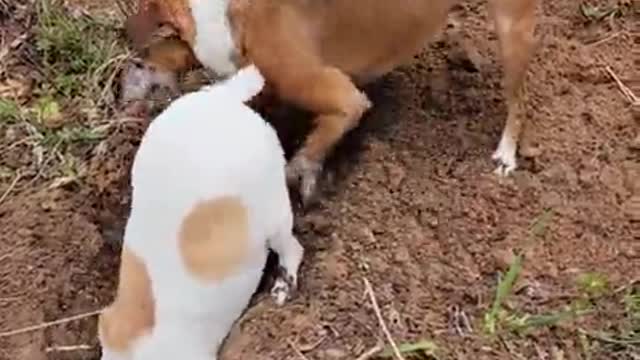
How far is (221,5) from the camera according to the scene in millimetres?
3738

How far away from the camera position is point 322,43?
12.8ft

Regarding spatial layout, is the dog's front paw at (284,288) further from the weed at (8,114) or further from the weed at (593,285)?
the weed at (8,114)

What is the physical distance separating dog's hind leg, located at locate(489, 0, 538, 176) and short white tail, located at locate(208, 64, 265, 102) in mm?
619

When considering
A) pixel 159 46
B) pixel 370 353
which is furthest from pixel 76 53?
pixel 370 353

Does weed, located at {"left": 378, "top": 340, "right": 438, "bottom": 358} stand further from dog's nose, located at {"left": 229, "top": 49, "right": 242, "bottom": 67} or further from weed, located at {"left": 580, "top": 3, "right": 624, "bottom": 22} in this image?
weed, located at {"left": 580, "top": 3, "right": 624, "bottom": 22}

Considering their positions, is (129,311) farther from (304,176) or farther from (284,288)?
(304,176)

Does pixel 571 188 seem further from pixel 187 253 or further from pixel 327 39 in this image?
pixel 187 253

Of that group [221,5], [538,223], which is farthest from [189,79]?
[538,223]

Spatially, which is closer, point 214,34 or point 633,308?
point 633,308

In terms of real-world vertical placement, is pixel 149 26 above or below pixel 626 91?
above

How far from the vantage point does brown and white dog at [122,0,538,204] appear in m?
3.75

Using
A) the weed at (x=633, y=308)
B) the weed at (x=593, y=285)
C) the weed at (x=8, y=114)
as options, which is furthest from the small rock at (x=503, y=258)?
the weed at (x=8, y=114)

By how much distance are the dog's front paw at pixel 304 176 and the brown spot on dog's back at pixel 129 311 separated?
A: 0.53 m

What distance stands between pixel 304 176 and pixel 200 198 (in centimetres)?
49
